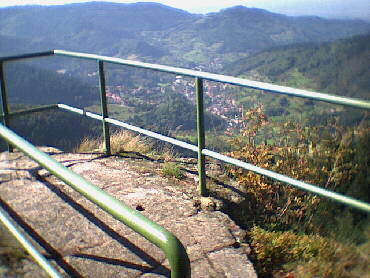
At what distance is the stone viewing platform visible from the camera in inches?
109

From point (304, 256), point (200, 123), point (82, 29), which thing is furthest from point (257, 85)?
point (82, 29)

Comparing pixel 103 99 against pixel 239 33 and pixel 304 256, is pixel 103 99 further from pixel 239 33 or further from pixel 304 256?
pixel 239 33

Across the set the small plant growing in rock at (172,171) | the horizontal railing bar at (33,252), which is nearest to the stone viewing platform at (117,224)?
the small plant growing in rock at (172,171)

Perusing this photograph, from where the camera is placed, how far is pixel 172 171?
A: 4176 millimetres

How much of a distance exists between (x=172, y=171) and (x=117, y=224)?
101 cm

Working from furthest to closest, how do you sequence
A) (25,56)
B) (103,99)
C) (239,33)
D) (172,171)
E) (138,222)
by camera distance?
(239,33), (25,56), (103,99), (172,171), (138,222)

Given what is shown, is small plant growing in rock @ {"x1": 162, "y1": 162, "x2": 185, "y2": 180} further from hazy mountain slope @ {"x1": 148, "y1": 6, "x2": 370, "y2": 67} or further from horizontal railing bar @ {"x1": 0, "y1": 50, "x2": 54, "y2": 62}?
hazy mountain slope @ {"x1": 148, "y1": 6, "x2": 370, "y2": 67}

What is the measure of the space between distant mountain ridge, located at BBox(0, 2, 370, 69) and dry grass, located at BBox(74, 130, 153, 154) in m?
100

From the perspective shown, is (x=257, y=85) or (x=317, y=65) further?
(x=317, y=65)

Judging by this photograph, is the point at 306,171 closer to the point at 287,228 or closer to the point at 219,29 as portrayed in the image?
the point at 287,228

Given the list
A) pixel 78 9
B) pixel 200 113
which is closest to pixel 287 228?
pixel 200 113

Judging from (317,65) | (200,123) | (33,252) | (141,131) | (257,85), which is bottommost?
(317,65)

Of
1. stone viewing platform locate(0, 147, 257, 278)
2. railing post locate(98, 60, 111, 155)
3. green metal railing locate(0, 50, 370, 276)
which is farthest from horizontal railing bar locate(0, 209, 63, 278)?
railing post locate(98, 60, 111, 155)

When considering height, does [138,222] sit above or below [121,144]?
above
